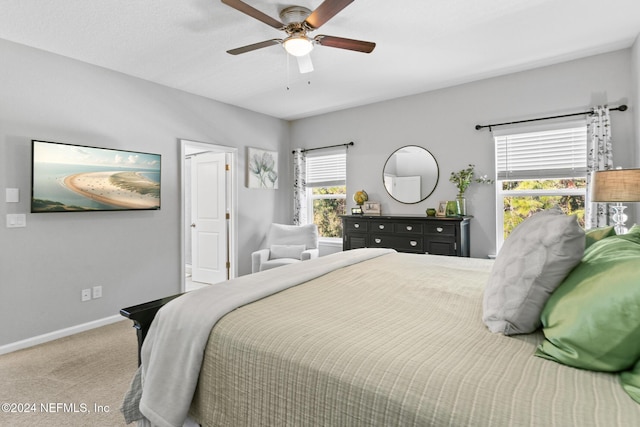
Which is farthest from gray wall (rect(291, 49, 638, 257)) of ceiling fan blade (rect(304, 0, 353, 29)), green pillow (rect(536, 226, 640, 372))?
green pillow (rect(536, 226, 640, 372))


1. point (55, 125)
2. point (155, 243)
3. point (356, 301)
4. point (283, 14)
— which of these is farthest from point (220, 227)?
point (356, 301)

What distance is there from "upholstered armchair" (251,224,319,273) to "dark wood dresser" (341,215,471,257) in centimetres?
56

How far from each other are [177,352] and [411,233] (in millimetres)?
3152

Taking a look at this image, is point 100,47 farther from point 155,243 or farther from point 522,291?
point 522,291

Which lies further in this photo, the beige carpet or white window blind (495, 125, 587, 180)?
white window blind (495, 125, 587, 180)

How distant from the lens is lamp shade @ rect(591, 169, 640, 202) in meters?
2.23

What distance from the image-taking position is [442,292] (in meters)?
1.69

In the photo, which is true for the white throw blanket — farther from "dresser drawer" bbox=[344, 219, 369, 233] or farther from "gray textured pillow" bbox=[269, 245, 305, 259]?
"gray textured pillow" bbox=[269, 245, 305, 259]

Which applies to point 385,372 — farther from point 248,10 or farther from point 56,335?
point 56,335

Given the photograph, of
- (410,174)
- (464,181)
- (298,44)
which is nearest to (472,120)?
(464,181)

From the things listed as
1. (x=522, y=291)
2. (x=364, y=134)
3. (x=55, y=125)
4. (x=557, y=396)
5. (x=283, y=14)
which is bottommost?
(x=557, y=396)

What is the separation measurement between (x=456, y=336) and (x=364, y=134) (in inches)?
165

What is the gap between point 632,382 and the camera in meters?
0.80

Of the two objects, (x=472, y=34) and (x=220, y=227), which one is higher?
(x=472, y=34)
